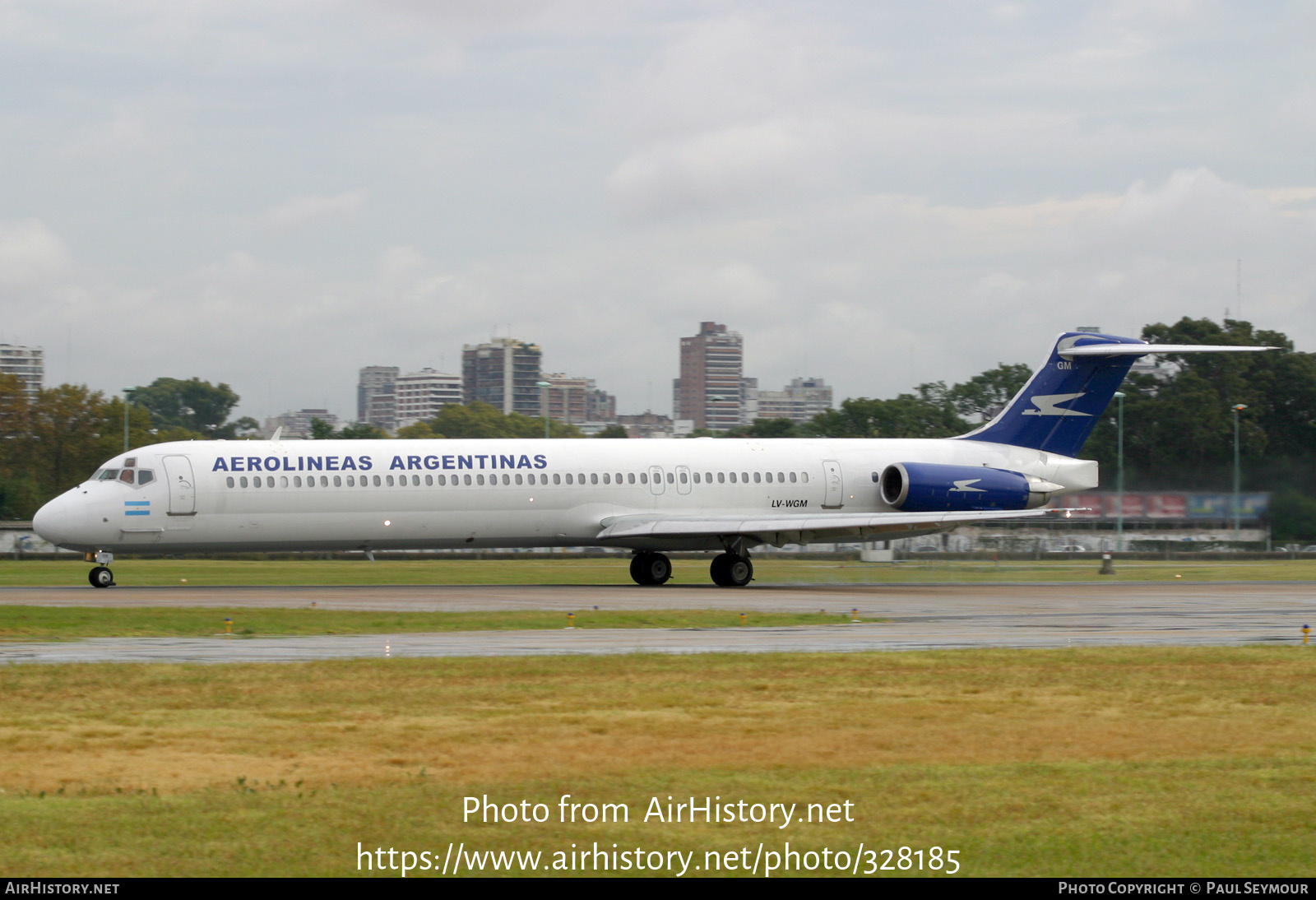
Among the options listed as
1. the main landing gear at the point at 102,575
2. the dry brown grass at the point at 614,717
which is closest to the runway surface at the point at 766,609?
the main landing gear at the point at 102,575

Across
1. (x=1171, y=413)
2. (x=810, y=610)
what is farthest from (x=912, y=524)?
(x=1171, y=413)

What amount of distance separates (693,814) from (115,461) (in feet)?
94.7

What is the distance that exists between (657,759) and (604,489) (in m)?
25.9

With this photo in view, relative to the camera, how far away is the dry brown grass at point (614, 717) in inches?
478

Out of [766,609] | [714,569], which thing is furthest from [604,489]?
[766,609]

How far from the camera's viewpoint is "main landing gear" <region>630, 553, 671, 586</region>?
3941 centimetres

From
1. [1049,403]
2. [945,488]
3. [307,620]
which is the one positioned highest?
[1049,403]

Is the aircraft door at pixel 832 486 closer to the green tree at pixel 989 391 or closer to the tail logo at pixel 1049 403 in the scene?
the tail logo at pixel 1049 403

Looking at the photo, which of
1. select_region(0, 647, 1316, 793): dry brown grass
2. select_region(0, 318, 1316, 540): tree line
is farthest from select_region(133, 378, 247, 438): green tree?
select_region(0, 647, 1316, 793): dry brown grass

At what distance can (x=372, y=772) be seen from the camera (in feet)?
38.2

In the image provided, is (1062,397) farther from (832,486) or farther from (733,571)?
(733,571)

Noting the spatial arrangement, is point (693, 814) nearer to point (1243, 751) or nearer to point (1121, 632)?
point (1243, 751)

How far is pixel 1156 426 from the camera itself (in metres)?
81.6

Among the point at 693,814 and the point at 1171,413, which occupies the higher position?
the point at 1171,413
